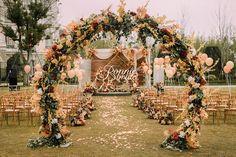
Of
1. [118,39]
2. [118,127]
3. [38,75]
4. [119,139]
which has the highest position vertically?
[118,39]

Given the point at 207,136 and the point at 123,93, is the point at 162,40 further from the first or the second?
the point at 123,93

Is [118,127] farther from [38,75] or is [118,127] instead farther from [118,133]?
[38,75]

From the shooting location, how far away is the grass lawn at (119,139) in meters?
11.7

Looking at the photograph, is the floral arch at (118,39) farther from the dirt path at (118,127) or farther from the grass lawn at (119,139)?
the dirt path at (118,127)

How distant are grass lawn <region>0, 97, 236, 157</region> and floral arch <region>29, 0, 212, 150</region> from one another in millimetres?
547

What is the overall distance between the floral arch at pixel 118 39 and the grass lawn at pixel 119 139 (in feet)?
1.79

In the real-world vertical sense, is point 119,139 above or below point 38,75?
below

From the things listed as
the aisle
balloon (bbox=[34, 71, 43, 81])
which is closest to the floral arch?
balloon (bbox=[34, 71, 43, 81])

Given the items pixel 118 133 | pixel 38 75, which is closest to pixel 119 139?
pixel 118 133

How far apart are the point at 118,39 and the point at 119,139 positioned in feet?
10.6

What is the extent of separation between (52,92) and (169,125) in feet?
18.5

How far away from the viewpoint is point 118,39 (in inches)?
495

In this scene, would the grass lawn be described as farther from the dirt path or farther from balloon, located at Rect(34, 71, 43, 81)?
balloon, located at Rect(34, 71, 43, 81)

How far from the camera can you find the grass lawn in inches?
461
